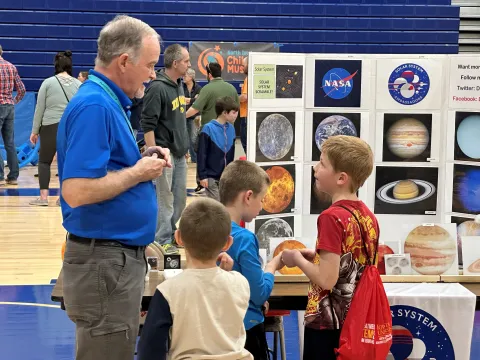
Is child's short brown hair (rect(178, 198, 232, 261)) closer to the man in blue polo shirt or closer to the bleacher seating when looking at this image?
the man in blue polo shirt

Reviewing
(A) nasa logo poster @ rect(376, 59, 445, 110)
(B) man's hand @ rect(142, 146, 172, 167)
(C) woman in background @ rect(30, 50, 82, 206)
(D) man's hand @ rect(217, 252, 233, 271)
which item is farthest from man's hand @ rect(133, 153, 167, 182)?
(C) woman in background @ rect(30, 50, 82, 206)

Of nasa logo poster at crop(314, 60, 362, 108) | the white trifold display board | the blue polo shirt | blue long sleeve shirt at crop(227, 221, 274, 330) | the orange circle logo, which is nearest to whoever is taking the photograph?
the blue polo shirt

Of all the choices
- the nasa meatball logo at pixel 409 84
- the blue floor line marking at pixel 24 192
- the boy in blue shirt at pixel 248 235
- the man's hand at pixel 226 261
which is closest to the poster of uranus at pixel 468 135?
the nasa meatball logo at pixel 409 84

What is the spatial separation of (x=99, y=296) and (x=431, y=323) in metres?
1.67

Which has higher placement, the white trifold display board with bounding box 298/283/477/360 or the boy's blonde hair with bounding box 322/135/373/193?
the boy's blonde hair with bounding box 322/135/373/193

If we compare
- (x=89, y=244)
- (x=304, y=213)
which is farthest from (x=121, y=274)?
(x=304, y=213)

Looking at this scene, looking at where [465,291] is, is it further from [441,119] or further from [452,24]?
[452,24]

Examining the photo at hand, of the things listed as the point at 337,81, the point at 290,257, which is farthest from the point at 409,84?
the point at 290,257

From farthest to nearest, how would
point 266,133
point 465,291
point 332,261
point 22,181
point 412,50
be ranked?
point 412,50, point 22,181, point 266,133, point 465,291, point 332,261

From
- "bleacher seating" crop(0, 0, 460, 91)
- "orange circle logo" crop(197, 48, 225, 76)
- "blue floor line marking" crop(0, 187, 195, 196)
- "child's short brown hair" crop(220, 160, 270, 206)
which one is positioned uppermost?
"bleacher seating" crop(0, 0, 460, 91)

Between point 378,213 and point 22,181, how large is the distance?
726 centimetres

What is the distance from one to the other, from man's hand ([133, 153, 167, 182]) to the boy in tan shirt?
20 centimetres

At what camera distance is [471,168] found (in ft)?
13.7

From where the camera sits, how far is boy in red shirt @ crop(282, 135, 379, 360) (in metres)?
2.74
